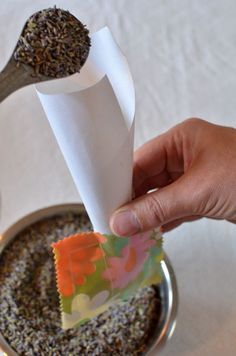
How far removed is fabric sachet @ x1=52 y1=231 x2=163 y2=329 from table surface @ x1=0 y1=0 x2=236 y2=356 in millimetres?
96

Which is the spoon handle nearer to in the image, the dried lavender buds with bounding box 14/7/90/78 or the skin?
the dried lavender buds with bounding box 14/7/90/78

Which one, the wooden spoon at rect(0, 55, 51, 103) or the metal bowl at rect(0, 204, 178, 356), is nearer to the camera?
the wooden spoon at rect(0, 55, 51, 103)

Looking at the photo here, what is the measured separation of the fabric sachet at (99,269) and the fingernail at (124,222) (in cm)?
4

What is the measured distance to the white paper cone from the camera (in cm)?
55

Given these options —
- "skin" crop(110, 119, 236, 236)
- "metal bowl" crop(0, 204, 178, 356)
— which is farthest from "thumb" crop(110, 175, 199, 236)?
"metal bowl" crop(0, 204, 178, 356)

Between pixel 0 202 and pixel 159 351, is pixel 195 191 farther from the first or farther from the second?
pixel 0 202

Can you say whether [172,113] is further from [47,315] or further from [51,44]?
[51,44]

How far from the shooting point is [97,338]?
2.46 feet

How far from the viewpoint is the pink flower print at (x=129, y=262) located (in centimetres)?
73

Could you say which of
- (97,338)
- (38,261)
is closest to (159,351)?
(97,338)

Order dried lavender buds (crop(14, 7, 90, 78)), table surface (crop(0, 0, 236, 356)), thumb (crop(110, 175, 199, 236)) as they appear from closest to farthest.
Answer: dried lavender buds (crop(14, 7, 90, 78))
thumb (crop(110, 175, 199, 236))
table surface (crop(0, 0, 236, 356))

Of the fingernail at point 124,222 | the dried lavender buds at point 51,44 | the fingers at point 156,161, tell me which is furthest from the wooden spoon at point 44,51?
the fingers at point 156,161

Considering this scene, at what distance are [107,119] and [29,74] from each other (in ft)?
0.33

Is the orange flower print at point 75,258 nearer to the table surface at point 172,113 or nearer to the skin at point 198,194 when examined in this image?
the skin at point 198,194
